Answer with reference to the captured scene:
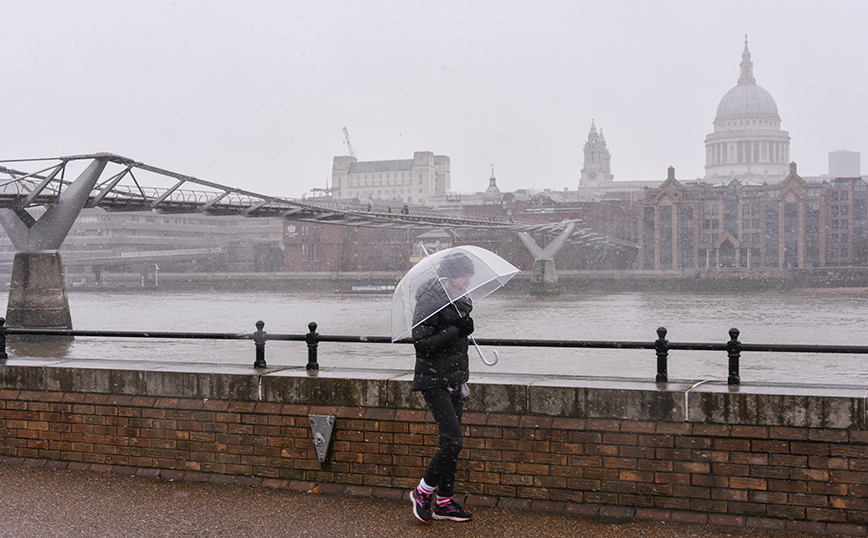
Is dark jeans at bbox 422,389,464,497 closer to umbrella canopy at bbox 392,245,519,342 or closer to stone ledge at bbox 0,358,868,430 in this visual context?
umbrella canopy at bbox 392,245,519,342

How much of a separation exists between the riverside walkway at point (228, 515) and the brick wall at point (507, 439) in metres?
0.09

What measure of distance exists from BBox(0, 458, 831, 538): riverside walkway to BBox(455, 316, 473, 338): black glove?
4.14 ft

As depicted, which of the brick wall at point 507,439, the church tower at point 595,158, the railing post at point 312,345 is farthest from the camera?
the church tower at point 595,158

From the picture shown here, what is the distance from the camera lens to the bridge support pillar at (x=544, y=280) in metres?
64.7

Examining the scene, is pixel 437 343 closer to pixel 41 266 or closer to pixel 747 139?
pixel 41 266

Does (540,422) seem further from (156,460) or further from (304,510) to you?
(156,460)

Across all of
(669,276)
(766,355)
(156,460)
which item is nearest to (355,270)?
(669,276)

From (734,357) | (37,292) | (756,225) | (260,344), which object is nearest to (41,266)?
(37,292)

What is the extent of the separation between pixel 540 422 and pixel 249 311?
139 feet

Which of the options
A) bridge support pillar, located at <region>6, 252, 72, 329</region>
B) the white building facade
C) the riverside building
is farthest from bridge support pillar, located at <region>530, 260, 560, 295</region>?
the white building facade

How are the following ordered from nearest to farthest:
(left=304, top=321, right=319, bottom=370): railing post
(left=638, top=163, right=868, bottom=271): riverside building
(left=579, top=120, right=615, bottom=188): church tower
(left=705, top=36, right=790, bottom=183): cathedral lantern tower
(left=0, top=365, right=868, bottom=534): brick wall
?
(left=0, top=365, right=868, bottom=534): brick wall < (left=304, top=321, right=319, bottom=370): railing post < (left=638, top=163, right=868, bottom=271): riverside building < (left=705, top=36, right=790, bottom=183): cathedral lantern tower < (left=579, top=120, right=615, bottom=188): church tower

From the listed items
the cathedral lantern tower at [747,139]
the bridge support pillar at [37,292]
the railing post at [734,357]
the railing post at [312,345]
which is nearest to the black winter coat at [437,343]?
the railing post at [312,345]

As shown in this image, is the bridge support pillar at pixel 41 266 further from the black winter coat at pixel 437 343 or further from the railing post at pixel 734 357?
the railing post at pixel 734 357

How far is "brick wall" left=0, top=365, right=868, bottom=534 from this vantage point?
5074mm
